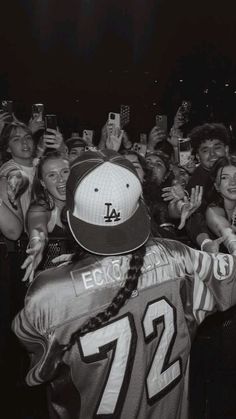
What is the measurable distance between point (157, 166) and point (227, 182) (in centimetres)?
166

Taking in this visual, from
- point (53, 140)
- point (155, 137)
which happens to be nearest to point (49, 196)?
point (53, 140)

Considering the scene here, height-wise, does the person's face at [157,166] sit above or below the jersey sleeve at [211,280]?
above

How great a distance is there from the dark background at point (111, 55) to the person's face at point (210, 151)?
313 inches

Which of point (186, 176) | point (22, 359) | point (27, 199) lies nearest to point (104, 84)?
point (186, 176)

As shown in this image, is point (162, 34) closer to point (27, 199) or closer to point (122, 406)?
point (27, 199)

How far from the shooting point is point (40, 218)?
3.42 metres

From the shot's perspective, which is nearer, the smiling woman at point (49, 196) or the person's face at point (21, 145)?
the smiling woman at point (49, 196)

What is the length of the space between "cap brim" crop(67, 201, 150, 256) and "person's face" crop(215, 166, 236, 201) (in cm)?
208

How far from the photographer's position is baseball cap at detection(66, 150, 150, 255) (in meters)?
1.74

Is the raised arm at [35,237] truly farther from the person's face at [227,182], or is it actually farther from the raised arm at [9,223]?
the person's face at [227,182]

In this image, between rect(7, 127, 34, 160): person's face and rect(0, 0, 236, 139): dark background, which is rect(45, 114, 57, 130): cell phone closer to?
rect(7, 127, 34, 160): person's face

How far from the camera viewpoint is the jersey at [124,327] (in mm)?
1803

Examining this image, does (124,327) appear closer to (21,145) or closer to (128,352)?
(128,352)

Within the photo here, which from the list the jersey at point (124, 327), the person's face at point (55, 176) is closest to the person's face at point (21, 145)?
the person's face at point (55, 176)
